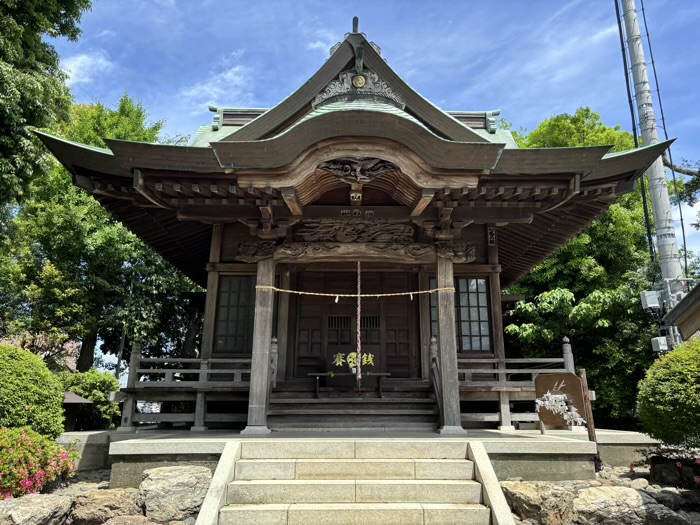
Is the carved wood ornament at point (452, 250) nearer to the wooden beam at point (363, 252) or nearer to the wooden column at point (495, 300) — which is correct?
the wooden beam at point (363, 252)

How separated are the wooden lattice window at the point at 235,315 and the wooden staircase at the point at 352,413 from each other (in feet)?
6.46

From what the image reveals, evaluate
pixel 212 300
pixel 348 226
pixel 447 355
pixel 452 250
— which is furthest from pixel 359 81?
pixel 212 300

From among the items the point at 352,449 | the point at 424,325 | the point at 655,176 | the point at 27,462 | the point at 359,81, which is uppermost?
the point at 655,176

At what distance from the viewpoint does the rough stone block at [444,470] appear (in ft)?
19.4

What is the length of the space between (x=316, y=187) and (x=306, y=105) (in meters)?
1.55

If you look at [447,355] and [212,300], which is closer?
[447,355]

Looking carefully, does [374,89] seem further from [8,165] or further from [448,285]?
[8,165]

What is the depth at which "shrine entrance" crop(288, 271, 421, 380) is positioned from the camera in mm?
A: 11000

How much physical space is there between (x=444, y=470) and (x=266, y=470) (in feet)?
7.23

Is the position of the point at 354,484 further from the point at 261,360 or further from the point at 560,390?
the point at 560,390

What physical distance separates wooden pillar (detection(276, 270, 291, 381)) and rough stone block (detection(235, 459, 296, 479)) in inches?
174

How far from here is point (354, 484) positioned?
5.59 metres

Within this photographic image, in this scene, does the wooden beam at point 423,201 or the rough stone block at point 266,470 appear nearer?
the rough stone block at point 266,470

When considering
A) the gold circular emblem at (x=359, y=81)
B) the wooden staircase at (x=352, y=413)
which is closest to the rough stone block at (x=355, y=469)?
the wooden staircase at (x=352, y=413)
